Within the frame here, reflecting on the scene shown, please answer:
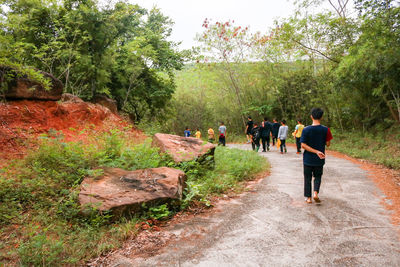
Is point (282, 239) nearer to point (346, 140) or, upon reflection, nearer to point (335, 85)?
point (335, 85)

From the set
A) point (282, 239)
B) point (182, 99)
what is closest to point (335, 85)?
point (282, 239)

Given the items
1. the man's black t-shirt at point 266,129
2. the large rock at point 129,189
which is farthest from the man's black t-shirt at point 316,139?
the man's black t-shirt at point 266,129

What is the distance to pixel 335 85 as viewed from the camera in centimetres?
1297

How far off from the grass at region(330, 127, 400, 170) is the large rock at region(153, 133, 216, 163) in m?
6.07

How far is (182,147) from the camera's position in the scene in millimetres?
6594

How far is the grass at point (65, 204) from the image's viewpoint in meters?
2.92

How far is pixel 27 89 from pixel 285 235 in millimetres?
8184

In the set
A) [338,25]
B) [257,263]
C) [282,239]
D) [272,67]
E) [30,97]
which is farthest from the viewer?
[272,67]

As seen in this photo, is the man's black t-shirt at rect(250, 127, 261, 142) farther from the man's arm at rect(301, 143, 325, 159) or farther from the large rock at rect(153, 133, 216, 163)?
the man's arm at rect(301, 143, 325, 159)

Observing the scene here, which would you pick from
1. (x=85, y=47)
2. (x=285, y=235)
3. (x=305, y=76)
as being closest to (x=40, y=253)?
(x=285, y=235)

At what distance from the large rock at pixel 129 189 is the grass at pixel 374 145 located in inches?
288

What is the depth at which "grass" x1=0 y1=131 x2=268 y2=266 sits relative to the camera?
292cm

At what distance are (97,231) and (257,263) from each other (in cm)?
220

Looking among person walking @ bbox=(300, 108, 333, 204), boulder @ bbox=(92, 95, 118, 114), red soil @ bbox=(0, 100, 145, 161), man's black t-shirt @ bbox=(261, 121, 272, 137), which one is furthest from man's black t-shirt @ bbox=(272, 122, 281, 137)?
boulder @ bbox=(92, 95, 118, 114)
